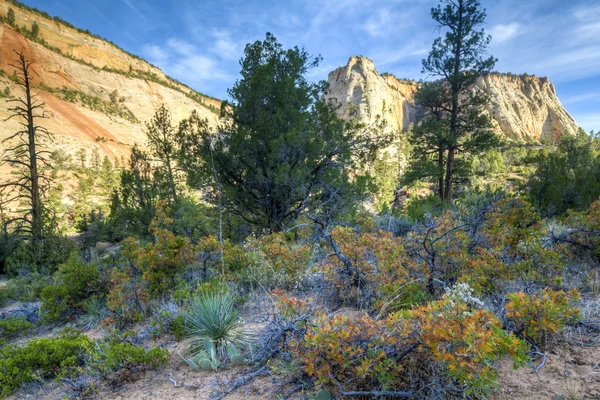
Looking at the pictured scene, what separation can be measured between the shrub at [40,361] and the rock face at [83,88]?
93.9 ft

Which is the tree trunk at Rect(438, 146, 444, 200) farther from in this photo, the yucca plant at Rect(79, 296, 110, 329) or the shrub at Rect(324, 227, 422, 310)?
the yucca plant at Rect(79, 296, 110, 329)

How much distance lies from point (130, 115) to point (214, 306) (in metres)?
52.0

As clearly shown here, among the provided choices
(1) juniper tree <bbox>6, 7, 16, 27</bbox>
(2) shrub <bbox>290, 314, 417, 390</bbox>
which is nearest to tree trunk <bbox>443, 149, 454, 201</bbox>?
(2) shrub <bbox>290, 314, 417, 390</bbox>

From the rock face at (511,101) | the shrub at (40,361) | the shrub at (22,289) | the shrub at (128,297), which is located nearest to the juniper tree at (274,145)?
the shrub at (128,297)

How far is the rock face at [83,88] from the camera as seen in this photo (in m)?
32.8

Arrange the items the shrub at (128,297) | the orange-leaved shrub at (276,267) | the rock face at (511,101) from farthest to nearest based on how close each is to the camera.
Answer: the rock face at (511,101)
the orange-leaved shrub at (276,267)
the shrub at (128,297)

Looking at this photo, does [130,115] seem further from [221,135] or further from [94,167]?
[221,135]

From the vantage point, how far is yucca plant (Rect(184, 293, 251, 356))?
307 centimetres

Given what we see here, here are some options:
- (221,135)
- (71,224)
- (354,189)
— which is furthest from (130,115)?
(354,189)

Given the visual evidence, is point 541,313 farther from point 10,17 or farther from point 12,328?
point 10,17

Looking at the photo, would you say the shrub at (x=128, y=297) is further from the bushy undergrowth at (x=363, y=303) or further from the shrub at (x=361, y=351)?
the shrub at (x=361, y=351)

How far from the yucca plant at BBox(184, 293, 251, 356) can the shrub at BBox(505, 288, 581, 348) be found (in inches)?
96.4

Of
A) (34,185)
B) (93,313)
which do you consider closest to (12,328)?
(93,313)

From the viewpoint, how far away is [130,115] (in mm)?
45938
